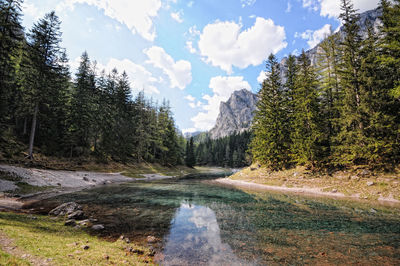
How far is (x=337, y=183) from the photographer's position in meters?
22.8

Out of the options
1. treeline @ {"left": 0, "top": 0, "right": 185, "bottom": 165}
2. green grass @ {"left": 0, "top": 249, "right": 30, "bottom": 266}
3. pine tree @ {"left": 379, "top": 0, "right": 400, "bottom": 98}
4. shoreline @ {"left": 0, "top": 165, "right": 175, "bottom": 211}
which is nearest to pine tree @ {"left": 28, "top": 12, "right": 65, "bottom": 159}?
treeline @ {"left": 0, "top": 0, "right": 185, "bottom": 165}

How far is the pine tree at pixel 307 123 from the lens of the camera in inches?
1052

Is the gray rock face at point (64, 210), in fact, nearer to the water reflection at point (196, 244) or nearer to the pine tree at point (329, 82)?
the water reflection at point (196, 244)

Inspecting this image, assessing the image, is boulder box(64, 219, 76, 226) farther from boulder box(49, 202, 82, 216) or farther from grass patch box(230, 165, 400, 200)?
grass patch box(230, 165, 400, 200)

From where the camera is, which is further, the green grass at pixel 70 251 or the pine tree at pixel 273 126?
the pine tree at pixel 273 126

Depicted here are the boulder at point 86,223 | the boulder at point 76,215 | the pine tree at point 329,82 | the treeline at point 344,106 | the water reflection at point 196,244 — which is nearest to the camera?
the water reflection at point 196,244

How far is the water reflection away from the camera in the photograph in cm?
677

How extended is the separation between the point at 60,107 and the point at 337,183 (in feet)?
165

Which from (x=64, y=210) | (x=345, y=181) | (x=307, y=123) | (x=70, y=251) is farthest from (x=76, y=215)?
(x=307, y=123)

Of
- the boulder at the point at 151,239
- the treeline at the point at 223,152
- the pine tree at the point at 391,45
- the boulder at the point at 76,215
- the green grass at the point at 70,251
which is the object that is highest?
the pine tree at the point at 391,45

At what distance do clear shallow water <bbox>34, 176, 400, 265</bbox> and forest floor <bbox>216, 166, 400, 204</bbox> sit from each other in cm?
449

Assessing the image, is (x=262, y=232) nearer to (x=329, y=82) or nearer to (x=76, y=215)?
(x=76, y=215)

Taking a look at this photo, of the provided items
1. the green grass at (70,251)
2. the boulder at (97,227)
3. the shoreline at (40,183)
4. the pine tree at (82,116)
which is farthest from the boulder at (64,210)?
the pine tree at (82,116)

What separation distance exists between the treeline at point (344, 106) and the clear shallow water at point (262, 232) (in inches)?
397
